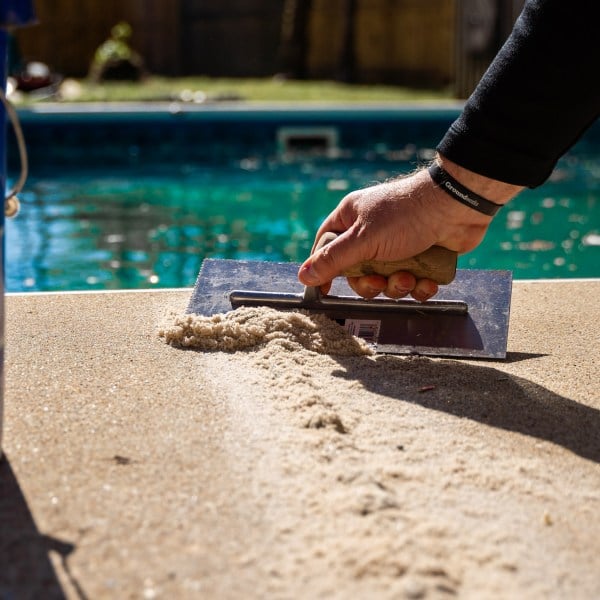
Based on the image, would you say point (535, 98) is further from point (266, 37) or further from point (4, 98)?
point (266, 37)

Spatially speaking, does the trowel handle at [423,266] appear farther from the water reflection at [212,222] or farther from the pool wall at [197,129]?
the pool wall at [197,129]

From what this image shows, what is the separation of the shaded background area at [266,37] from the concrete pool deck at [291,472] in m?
10.6

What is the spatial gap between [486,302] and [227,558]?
1.36m

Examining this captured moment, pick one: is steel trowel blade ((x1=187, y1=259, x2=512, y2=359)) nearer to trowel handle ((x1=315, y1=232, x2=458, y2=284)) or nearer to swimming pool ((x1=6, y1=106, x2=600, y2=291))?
trowel handle ((x1=315, y1=232, x2=458, y2=284))

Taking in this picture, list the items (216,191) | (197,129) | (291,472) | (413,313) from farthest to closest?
(197,129) → (216,191) → (413,313) → (291,472)

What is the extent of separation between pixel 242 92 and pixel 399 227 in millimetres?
8802

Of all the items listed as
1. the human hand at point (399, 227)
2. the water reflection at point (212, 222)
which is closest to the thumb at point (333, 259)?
the human hand at point (399, 227)

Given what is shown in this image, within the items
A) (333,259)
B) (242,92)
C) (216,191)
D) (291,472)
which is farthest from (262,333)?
(242,92)

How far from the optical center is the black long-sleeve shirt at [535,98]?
1.79 metres

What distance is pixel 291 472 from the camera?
155 cm

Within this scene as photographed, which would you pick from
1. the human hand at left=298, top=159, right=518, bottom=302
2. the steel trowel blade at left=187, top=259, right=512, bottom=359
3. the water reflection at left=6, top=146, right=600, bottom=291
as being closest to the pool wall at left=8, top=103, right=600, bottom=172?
the water reflection at left=6, top=146, right=600, bottom=291

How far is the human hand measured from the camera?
80.9 inches

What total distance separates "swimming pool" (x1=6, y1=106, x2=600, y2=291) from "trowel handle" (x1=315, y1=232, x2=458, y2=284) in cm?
181

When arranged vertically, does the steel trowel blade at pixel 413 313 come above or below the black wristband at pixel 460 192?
below
